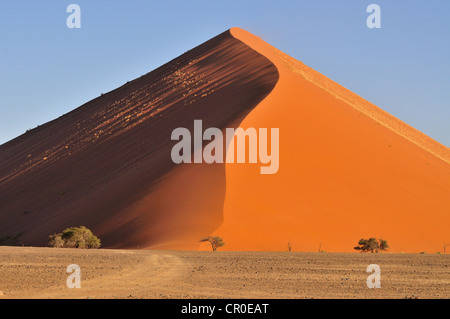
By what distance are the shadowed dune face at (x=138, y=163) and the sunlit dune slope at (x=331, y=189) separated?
96 cm

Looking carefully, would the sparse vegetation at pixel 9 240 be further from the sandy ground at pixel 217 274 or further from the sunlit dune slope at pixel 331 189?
the sunlit dune slope at pixel 331 189

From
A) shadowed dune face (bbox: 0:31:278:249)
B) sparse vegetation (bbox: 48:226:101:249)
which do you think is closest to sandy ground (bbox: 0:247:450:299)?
sparse vegetation (bbox: 48:226:101:249)

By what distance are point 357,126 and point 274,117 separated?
4.41m

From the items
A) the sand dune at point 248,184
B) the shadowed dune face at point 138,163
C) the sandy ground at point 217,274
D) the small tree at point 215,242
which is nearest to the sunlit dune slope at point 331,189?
the sand dune at point 248,184

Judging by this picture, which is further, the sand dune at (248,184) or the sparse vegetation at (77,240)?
the sand dune at (248,184)

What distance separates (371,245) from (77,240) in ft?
30.1

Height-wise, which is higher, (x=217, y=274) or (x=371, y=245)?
(x=371, y=245)

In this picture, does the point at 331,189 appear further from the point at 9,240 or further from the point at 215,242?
the point at 9,240

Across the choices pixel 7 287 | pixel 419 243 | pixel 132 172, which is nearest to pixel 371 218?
pixel 419 243

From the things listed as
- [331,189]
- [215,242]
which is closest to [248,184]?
[331,189]

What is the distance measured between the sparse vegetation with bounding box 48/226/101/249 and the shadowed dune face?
1.86ft

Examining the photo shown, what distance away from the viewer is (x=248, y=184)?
84.6 ft

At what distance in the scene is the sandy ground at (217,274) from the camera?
12.7 meters
